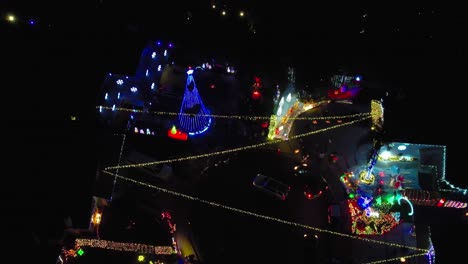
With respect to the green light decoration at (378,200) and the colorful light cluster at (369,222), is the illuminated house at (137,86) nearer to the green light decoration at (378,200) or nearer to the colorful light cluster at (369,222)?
the colorful light cluster at (369,222)

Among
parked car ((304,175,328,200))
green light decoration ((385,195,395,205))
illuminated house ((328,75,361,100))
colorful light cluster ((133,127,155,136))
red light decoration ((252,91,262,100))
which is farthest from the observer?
illuminated house ((328,75,361,100))

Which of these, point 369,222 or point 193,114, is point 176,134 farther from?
point 369,222

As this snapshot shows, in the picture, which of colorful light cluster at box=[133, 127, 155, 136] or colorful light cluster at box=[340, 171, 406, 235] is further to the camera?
colorful light cluster at box=[133, 127, 155, 136]

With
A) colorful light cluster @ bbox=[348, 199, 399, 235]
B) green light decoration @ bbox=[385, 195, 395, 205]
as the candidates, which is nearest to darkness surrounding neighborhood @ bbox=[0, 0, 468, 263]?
colorful light cluster @ bbox=[348, 199, 399, 235]

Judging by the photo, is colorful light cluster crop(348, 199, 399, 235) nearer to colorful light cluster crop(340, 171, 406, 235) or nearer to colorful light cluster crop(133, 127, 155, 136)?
colorful light cluster crop(340, 171, 406, 235)

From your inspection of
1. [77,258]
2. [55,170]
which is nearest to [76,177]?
[55,170]

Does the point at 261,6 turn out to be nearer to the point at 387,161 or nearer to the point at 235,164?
the point at 235,164

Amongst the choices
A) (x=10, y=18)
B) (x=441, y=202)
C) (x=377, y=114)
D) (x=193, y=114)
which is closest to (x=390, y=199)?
(x=441, y=202)
